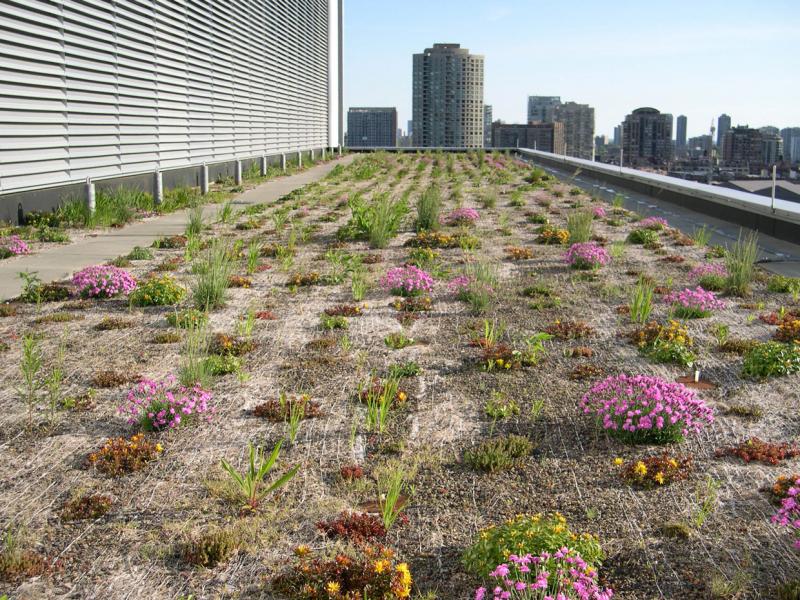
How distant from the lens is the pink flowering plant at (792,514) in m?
3.63

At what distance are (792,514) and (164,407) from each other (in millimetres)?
3469

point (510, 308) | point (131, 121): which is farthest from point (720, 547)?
point (131, 121)

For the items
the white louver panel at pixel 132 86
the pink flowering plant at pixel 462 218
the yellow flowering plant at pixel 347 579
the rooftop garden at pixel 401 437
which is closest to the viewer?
the yellow flowering plant at pixel 347 579

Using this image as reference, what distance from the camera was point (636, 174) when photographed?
23.1m

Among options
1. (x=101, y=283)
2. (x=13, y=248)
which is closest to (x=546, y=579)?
(x=101, y=283)

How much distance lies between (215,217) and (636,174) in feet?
42.2

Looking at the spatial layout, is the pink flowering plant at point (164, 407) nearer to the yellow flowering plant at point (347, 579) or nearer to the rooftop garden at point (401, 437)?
the rooftop garden at point (401, 437)

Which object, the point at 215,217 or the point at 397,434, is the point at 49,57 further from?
the point at 397,434

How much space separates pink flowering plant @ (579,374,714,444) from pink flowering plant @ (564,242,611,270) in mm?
4995

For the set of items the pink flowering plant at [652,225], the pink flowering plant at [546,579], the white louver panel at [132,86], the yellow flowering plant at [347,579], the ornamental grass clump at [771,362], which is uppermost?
the white louver panel at [132,86]

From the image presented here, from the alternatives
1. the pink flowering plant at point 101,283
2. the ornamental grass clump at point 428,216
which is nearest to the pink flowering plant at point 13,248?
the pink flowering plant at point 101,283

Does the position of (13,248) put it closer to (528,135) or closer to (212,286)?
(212,286)

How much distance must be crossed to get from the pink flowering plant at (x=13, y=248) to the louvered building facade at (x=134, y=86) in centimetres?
139

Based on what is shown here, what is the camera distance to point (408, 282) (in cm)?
864
